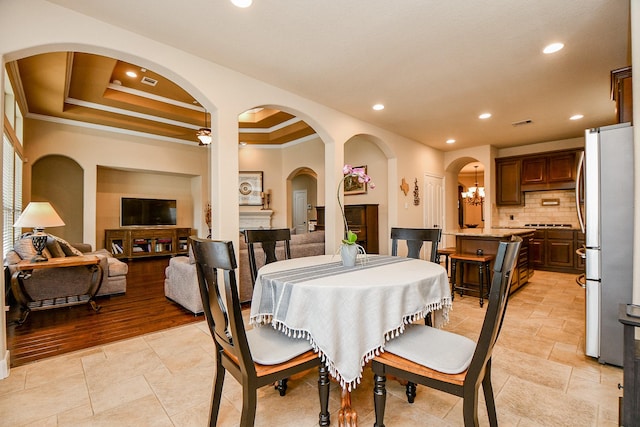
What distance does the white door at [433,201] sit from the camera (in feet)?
22.3

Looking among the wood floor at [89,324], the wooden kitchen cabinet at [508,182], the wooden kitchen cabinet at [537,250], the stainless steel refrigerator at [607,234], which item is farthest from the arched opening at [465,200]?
the wood floor at [89,324]

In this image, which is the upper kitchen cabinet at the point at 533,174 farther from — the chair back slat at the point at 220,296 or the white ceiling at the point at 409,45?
the chair back slat at the point at 220,296

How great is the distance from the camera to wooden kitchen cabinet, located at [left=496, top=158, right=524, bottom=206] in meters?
6.80

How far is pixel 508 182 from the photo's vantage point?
22.7ft

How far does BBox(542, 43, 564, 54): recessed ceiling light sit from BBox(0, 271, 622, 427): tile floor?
107 inches

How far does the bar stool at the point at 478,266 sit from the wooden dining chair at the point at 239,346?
10.2 feet

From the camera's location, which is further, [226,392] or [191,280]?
[191,280]

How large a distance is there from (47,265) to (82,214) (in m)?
4.60

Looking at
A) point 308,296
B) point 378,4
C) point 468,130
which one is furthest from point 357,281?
point 468,130

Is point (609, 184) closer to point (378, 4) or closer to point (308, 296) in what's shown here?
point (378, 4)

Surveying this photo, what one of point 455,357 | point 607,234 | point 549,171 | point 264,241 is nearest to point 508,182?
point 549,171

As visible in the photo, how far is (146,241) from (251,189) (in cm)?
296

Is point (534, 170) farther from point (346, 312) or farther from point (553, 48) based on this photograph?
point (346, 312)

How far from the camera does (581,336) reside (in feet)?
9.26
